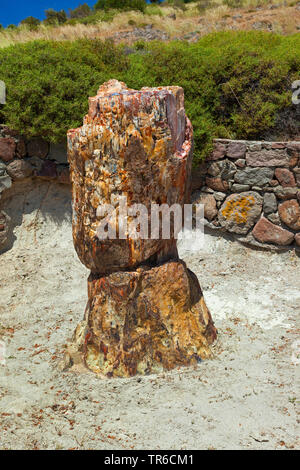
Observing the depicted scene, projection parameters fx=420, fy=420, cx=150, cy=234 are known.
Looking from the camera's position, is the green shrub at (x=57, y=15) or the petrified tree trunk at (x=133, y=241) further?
the green shrub at (x=57, y=15)


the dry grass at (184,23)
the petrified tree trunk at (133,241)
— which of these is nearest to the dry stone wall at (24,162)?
the petrified tree trunk at (133,241)

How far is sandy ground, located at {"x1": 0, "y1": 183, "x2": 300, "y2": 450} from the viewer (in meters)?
2.83

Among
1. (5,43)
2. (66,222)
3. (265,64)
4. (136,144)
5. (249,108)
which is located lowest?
(66,222)

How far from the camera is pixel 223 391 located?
10.7 ft

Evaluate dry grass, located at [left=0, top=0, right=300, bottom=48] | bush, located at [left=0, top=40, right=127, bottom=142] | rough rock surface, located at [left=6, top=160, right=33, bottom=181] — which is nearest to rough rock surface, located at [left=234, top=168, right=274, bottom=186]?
bush, located at [left=0, top=40, right=127, bottom=142]

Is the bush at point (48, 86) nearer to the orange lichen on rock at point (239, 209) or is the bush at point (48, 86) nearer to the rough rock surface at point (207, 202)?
the rough rock surface at point (207, 202)

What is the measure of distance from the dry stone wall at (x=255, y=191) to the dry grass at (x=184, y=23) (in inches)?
303

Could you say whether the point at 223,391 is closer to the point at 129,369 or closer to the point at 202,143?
the point at 129,369

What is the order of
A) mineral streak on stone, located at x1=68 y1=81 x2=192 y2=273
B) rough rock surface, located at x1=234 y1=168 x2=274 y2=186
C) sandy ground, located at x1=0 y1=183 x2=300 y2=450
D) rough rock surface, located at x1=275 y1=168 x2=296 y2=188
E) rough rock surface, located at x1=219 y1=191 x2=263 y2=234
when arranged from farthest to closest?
rough rock surface, located at x1=219 y1=191 x2=263 y2=234 → rough rock surface, located at x1=234 y1=168 x2=274 y2=186 → rough rock surface, located at x1=275 y1=168 x2=296 y2=188 → mineral streak on stone, located at x1=68 y1=81 x2=192 y2=273 → sandy ground, located at x1=0 y1=183 x2=300 y2=450

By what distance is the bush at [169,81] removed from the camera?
239 inches

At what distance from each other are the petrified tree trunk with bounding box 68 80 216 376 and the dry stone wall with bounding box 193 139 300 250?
99.8 inches

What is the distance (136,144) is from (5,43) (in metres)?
8.94

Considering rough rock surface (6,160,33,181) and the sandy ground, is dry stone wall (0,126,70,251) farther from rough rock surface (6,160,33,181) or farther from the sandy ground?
the sandy ground
